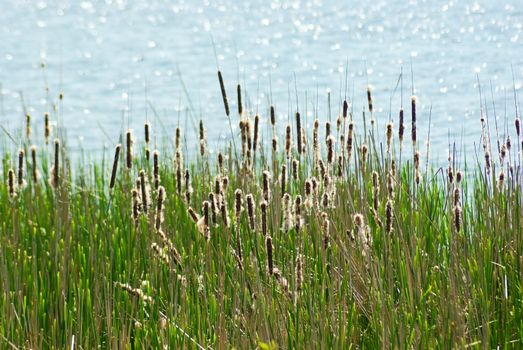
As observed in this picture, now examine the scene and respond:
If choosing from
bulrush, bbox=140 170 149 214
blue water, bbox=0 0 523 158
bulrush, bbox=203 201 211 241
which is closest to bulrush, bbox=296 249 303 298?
bulrush, bbox=203 201 211 241

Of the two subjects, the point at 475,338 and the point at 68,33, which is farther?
the point at 68,33

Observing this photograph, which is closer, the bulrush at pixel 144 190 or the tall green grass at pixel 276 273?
the tall green grass at pixel 276 273

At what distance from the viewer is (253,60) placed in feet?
38.8

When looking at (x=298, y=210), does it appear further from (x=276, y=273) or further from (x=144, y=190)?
(x=144, y=190)

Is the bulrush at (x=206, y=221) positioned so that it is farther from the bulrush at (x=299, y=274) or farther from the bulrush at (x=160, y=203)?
the bulrush at (x=299, y=274)

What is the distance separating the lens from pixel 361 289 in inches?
135

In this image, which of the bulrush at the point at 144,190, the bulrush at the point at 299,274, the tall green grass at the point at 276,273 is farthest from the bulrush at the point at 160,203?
the bulrush at the point at 299,274

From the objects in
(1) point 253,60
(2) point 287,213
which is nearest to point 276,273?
(2) point 287,213

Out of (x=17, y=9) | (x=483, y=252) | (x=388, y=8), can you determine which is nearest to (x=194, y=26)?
(x=388, y=8)

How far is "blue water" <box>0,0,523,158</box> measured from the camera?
8867 millimetres

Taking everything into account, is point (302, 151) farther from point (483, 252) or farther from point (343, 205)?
point (483, 252)

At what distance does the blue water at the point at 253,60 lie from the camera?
8867mm

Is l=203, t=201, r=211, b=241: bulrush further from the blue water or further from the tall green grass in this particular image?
the blue water

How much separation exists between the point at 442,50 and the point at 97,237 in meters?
8.17
